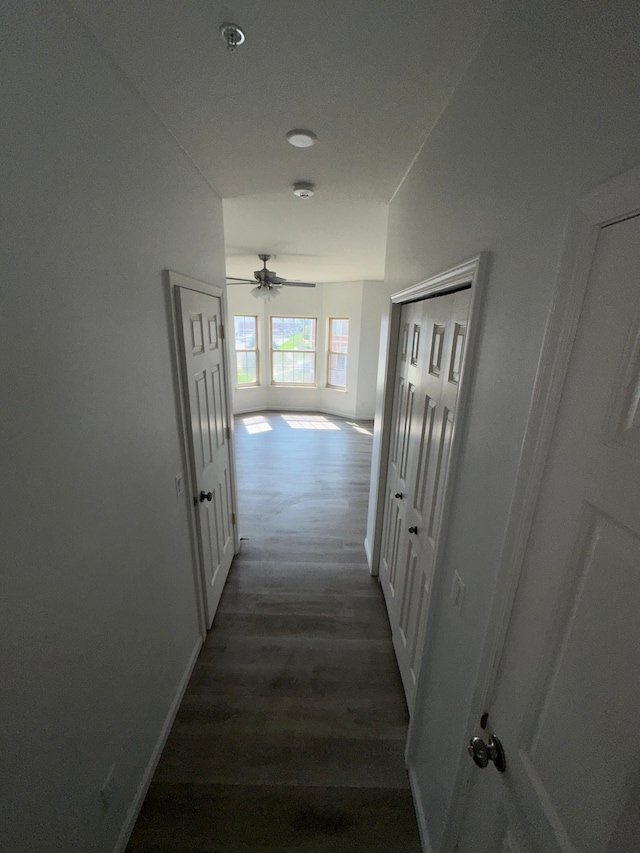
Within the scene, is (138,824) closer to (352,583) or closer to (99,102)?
(352,583)

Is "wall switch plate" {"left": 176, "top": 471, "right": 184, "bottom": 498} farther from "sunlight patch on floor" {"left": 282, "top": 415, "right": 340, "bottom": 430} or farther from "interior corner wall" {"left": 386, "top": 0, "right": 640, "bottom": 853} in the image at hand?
"sunlight patch on floor" {"left": 282, "top": 415, "right": 340, "bottom": 430}

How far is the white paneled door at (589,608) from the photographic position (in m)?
0.52

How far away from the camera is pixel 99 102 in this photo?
105 cm

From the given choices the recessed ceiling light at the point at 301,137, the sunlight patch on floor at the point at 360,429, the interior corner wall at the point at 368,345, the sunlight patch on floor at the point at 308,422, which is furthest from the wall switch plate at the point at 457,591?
the sunlight patch on floor at the point at 308,422

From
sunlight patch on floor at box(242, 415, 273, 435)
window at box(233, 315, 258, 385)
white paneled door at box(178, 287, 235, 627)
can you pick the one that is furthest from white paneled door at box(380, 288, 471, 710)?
window at box(233, 315, 258, 385)

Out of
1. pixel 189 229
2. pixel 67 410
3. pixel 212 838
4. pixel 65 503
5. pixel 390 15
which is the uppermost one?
pixel 390 15

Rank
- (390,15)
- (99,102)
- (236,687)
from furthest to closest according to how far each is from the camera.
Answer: (236,687) < (99,102) < (390,15)

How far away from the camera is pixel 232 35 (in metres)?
0.95

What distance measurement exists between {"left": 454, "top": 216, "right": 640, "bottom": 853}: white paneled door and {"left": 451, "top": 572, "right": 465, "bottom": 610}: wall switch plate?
1.13 ft

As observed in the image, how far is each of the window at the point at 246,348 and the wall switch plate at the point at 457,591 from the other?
21.7 ft

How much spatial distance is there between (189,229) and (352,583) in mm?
2621

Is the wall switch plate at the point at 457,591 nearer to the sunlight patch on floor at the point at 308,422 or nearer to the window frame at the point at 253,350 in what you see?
the sunlight patch on floor at the point at 308,422

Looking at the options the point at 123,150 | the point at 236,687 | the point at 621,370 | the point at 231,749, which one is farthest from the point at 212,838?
the point at 123,150

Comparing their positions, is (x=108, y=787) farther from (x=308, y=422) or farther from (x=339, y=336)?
(x=339, y=336)
